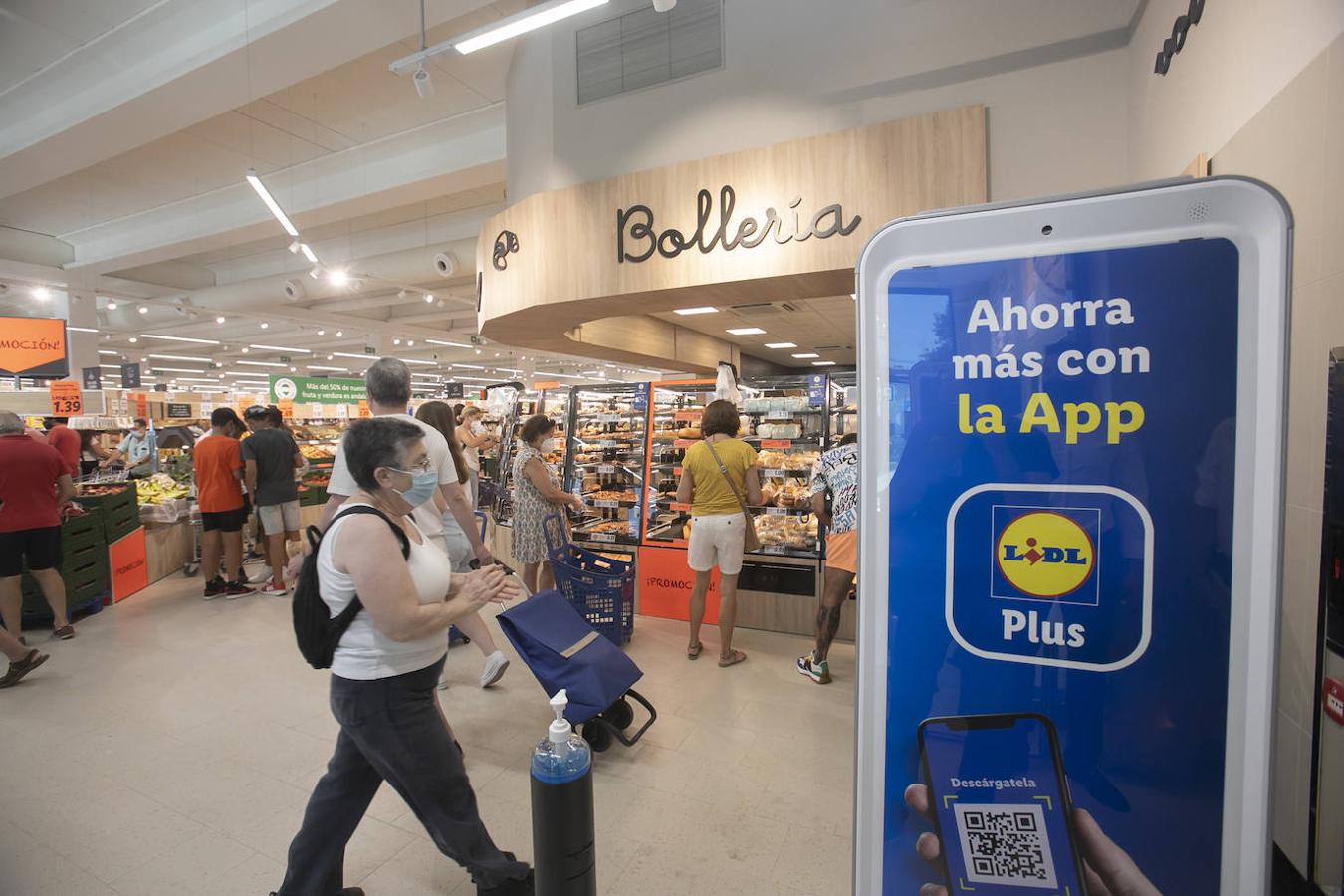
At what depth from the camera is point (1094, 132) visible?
3004 millimetres

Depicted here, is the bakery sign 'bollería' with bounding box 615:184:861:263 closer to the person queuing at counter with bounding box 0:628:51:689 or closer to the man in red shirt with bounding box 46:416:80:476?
the person queuing at counter with bounding box 0:628:51:689

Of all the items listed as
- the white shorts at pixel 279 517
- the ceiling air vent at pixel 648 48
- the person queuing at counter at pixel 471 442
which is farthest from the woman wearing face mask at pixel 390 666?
the white shorts at pixel 279 517

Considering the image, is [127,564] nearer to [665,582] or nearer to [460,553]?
[460,553]

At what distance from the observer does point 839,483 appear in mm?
3691

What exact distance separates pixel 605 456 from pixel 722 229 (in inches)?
112

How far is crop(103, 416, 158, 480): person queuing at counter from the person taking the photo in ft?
30.5

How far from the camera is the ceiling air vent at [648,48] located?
384 centimetres

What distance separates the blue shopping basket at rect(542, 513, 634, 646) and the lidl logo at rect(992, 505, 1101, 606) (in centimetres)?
336

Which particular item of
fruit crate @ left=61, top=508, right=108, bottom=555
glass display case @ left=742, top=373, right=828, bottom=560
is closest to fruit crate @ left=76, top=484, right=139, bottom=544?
fruit crate @ left=61, top=508, right=108, bottom=555

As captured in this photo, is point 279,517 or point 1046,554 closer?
point 1046,554

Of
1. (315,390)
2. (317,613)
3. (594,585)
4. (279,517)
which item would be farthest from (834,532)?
(315,390)

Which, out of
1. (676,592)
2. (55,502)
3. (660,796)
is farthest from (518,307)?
(55,502)

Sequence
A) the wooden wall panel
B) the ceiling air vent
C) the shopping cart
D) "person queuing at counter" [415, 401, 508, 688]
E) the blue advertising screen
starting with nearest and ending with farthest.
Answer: the blue advertising screen → the shopping cart → the wooden wall panel → "person queuing at counter" [415, 401, 508, 688] → the ceiling air vent

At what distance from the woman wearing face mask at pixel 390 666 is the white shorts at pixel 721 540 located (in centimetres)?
228
